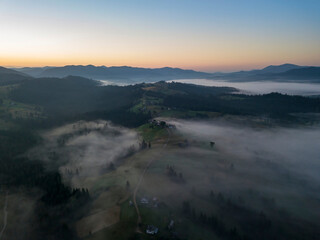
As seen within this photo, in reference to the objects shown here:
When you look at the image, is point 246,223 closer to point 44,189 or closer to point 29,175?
point 44,189

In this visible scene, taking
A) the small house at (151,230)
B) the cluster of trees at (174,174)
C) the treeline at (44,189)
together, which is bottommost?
the treeline at (44,189)

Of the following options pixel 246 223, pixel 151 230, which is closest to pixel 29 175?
pixel 151 230

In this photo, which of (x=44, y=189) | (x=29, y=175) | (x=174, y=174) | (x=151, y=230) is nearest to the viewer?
(x=151, y=230)

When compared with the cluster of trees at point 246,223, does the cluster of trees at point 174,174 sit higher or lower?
higher

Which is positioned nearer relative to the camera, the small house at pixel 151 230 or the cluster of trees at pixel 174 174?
the small house at pixel 151 230

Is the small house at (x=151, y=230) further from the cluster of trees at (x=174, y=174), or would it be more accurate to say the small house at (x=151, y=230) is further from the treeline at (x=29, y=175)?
the treeline at (x=29, y=175)

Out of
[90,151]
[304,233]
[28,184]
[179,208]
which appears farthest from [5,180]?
[304,233]

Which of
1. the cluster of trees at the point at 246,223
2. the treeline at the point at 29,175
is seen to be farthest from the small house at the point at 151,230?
the treeline at the point at 29,175

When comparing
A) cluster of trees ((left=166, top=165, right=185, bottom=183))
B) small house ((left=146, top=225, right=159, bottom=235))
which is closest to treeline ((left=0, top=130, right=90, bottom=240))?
small house ((left=146, top=225, right=159, bottom=235))

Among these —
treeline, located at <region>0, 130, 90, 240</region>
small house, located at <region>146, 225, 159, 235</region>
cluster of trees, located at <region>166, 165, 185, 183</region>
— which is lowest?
treeline, located at <region>0, 130, 90, 240</region>

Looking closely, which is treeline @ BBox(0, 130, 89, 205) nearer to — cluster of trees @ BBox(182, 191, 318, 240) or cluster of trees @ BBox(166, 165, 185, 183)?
cluster of trees @ BBox(166, 165, 185, 183)

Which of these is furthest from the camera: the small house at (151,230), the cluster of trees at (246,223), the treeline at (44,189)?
the treeline at (44,189)
